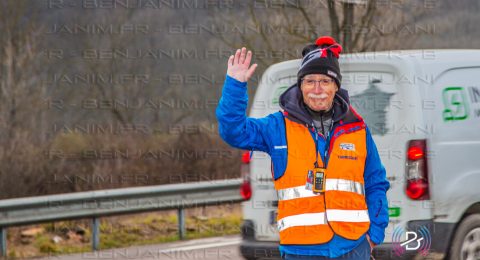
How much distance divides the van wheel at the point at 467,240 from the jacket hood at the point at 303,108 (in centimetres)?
283

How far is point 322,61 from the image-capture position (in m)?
4.50

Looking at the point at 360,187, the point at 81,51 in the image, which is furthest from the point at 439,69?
the point at 81,51

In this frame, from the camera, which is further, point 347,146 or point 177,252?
point 177,252

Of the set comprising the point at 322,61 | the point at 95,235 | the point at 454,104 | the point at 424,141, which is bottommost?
the point at 95,235

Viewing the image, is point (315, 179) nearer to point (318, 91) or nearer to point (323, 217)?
point (323, 217)

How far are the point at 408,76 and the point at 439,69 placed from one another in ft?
1.20

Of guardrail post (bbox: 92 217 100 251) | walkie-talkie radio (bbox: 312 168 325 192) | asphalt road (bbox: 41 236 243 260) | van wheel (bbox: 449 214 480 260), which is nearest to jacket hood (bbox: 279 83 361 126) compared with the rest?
walkie-talkie radio (bbox: 312 168 325 192)

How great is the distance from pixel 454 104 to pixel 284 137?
2940 millimetres

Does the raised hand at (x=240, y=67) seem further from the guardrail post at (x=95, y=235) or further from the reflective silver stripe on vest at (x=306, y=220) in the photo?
the guardrail post at (x=95, y=235)

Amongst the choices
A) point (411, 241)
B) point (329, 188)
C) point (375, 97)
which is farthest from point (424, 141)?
point (329, 188)

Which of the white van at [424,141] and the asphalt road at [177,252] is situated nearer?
the white van at [424,141]

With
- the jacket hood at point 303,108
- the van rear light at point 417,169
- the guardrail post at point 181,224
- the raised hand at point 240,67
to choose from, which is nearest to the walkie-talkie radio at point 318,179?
the jacket hood at point 303,108

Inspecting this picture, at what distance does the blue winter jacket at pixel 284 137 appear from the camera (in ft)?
13.8

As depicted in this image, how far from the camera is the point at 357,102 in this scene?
692cm
